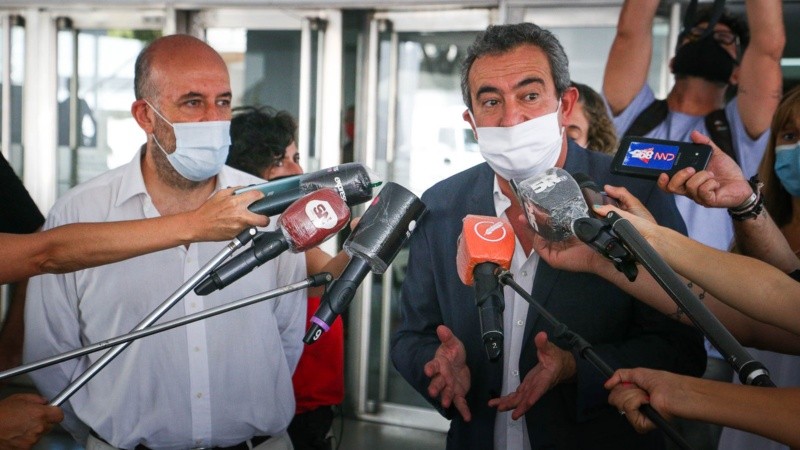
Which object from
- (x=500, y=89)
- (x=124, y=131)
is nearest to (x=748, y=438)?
(x=500, y=89)

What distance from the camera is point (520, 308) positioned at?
232 centimetres

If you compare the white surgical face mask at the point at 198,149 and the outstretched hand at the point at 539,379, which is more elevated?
the white surgical face mask at the point at 198,149

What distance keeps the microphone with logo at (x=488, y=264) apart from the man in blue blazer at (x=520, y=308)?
12.8 inches

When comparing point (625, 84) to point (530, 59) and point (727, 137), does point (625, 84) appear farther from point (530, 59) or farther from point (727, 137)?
point (530, 59)

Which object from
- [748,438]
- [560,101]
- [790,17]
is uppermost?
[790,17]

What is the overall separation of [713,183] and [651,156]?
139 mm

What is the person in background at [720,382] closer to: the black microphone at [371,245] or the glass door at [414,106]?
the black microphone at [371,245]

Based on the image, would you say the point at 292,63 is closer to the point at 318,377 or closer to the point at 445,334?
the point at 318,377

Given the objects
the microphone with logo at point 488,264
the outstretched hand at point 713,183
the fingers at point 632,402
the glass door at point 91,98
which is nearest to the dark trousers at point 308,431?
the microphone with logo at point 488,264

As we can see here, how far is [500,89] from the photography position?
2.38 m

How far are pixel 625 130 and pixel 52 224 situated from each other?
97.3 inches

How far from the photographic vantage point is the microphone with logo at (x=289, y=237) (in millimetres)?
1793

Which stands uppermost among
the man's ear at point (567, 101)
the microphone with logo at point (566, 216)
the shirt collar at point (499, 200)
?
the man's ear at point (567, 101)

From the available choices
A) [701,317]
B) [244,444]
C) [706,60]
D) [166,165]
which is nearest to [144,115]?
[166,165]
